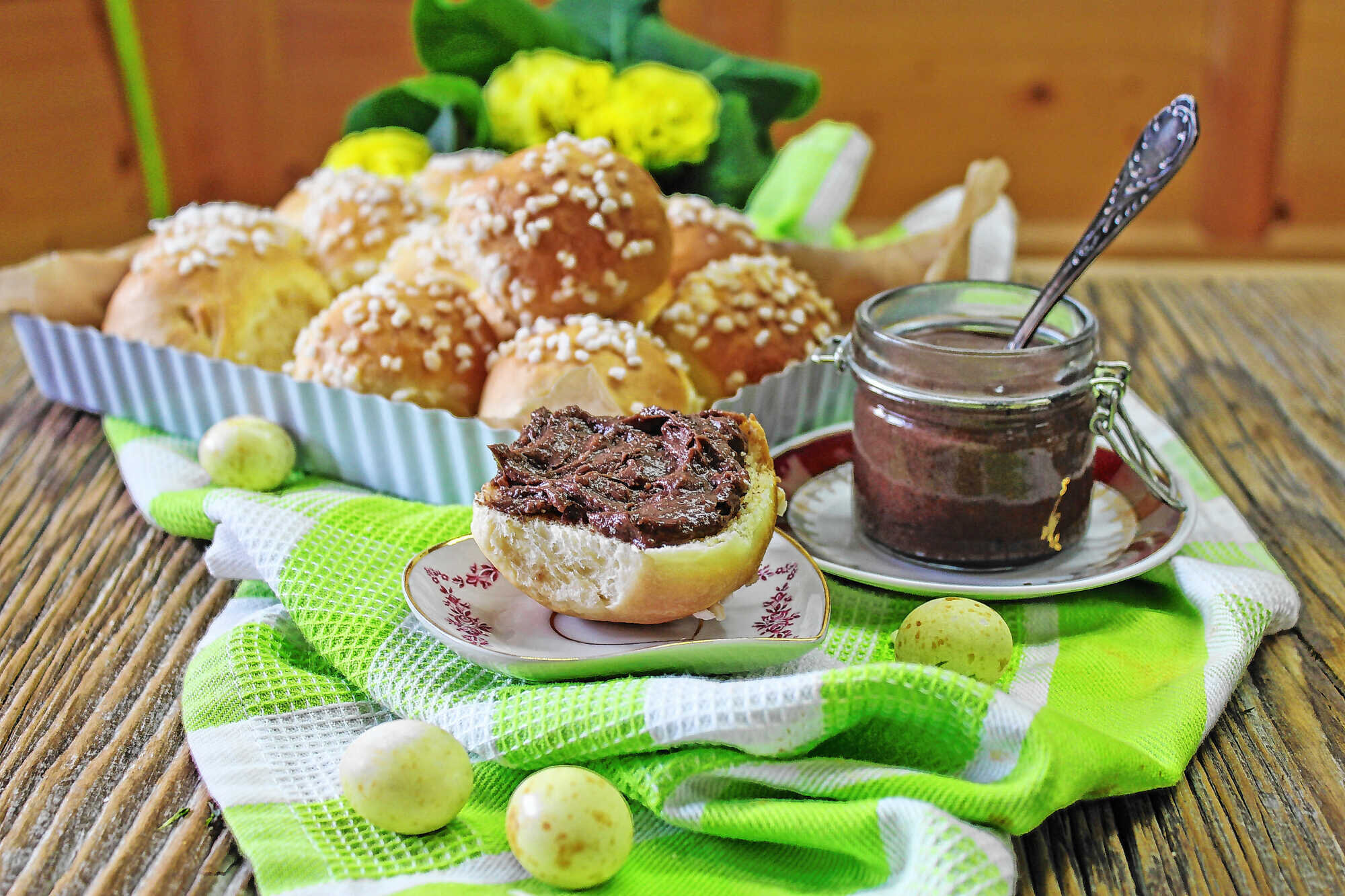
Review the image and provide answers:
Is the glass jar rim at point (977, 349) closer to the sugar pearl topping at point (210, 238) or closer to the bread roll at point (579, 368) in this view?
the bread roll at point (579, 368)

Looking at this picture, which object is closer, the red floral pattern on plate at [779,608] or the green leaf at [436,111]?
the red floral pattern on plate at [779,608]

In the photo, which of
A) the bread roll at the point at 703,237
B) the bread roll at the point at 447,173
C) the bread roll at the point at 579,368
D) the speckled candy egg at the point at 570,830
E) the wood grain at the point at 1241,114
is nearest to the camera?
the speckled candy egg at the point at 570,830

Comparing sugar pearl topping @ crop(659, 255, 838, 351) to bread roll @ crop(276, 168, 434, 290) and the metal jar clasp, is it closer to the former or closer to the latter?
the metal jar clasp

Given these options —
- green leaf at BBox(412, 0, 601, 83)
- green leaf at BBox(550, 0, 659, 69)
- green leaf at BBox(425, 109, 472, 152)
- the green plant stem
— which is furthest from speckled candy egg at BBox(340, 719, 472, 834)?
the green plant stem

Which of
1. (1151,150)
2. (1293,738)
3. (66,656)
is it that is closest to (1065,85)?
(1151,150)

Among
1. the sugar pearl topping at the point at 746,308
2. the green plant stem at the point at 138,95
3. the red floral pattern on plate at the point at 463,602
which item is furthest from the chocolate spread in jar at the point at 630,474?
the green plant stem at the point at 138,95

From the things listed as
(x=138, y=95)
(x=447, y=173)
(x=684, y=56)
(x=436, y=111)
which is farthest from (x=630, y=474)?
(x=138, y=95)

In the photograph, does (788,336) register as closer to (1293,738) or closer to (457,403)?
(457,403)
